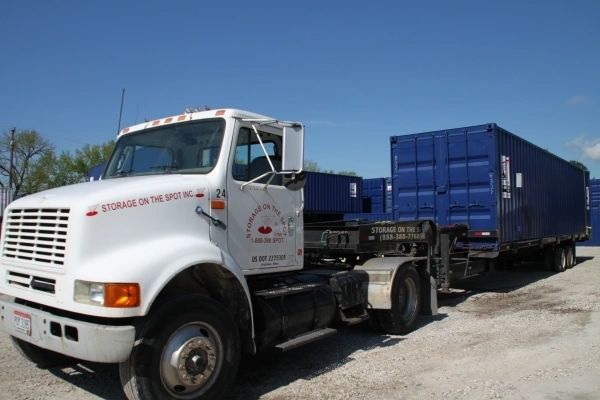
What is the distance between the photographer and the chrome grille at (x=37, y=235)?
4137 millimetres

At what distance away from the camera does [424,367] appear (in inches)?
228

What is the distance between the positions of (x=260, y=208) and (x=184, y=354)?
1.71 meters

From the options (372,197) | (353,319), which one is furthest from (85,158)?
(353,319)

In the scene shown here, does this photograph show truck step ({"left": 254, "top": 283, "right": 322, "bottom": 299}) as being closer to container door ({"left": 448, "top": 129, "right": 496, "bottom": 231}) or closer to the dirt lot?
the dirt lot

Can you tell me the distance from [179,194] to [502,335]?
5.09m

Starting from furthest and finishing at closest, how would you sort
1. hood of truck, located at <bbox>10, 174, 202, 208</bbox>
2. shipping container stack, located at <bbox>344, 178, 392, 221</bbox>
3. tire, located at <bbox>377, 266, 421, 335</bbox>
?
shipping container stack, located at <bbox>344, 178, 392, 221</bbox> → tire, located at <bbox>377, 266, 421, 335</bbox> → hood of truck, located at <bbox>10, 174, 202, 208</bbox>

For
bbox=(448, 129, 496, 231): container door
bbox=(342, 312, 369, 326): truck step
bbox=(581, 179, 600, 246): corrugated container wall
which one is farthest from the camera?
bbox=(581, 179, 600, 246): corrugated container wall

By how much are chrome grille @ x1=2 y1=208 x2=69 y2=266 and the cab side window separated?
1621 millimetres

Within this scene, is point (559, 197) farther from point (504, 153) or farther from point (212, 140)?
point (212, 140)

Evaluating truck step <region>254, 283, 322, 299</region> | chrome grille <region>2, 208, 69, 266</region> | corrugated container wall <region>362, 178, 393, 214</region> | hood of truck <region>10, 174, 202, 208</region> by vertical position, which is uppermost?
corrugated container wall <region>362, 178, 393, 214</region>

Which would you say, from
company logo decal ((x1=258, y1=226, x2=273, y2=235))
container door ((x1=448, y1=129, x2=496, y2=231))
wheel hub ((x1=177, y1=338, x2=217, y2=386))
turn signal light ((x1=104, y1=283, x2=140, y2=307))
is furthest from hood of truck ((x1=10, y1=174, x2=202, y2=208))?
container door ((x1=448, y1=129, x2=496, y2=231))

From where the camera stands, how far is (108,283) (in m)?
3.80

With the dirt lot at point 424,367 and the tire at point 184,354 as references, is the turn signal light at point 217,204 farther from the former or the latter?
the dirt lot at point 424,367

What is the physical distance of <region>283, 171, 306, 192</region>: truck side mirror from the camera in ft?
17.6
